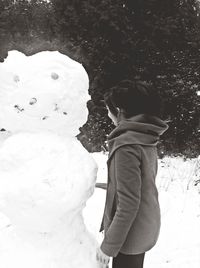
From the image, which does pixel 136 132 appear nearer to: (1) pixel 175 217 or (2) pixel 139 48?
(1) pixel 175 217

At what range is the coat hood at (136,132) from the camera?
2.30 m

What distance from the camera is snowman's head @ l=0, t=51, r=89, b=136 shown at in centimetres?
285

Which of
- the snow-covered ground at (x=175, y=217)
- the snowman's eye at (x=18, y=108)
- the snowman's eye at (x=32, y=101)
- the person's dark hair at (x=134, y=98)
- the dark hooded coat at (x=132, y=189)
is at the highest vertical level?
the person's dark hair at (x=134, y=98)

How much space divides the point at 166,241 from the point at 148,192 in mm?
2421

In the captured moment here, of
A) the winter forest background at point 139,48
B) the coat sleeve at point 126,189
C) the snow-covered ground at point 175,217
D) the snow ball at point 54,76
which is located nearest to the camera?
the coat sleeve at point 126,189

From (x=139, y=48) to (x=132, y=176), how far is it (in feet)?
19.5

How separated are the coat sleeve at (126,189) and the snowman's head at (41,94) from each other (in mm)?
781

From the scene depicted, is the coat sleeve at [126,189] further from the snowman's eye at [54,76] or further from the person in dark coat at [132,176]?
the snowman's eye at [54,76]

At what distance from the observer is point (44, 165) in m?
2.76

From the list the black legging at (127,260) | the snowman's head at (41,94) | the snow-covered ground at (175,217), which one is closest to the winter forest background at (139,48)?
the snow-covered ground at (175,217)

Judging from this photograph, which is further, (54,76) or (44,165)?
(54,76)

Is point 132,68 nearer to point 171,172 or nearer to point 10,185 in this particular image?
point 171,172

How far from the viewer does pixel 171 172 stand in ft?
24.3

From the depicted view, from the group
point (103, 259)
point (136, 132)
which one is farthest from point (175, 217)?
point (136, 132)
